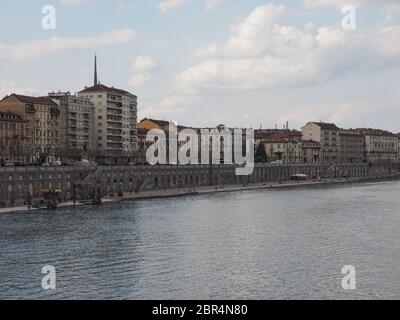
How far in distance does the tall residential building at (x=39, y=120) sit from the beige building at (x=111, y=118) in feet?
56.1

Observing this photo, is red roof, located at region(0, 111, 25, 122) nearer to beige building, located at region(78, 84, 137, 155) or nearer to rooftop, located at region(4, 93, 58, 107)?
rooftop, located at region(4, 93, 58, 107)

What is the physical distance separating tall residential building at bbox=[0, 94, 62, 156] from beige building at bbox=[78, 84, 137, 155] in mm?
17111

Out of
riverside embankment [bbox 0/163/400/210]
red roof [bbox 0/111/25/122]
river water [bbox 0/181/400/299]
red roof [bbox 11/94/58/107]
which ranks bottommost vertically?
river water [bbox 0/181/400/299]

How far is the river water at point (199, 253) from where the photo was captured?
122ft

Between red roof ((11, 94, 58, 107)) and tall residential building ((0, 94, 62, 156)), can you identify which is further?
red roof ((11, 94, 58, 107))

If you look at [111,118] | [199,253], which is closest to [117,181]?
[111,118]

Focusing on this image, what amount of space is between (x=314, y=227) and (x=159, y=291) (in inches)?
1231

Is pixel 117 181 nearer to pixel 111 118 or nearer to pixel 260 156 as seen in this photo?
pixel 111 118

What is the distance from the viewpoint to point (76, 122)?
13988 centimetres

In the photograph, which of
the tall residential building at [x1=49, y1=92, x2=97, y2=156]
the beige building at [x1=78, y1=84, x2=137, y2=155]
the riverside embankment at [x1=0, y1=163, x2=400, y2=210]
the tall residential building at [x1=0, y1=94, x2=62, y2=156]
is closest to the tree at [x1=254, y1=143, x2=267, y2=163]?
the riverside embankment at [x1=0, y1=163, x2=400, y2=210]

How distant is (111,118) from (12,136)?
3775 centimetres

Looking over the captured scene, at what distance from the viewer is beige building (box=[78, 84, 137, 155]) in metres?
150

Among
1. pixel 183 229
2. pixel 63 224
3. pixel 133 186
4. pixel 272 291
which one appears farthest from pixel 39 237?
pixel 133 186

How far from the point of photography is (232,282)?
1529 inches
